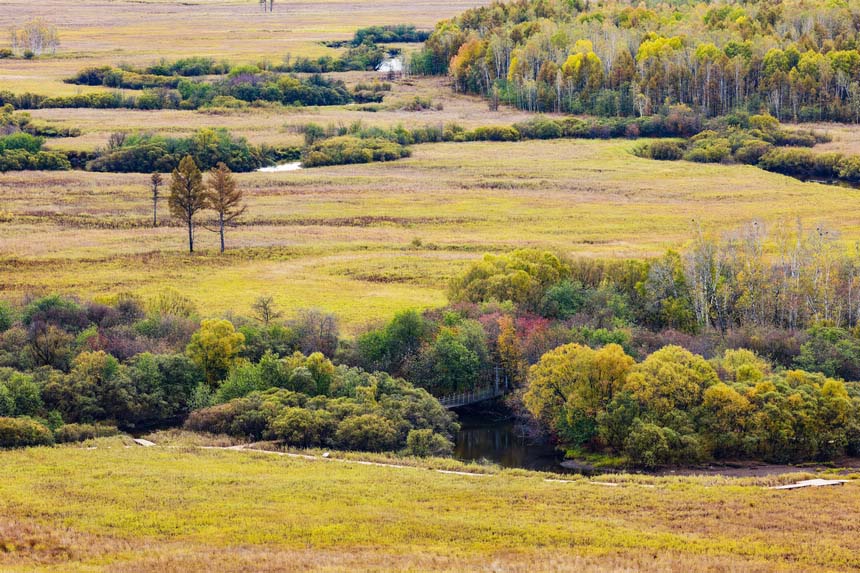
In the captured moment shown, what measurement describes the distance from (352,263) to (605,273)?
2024cm

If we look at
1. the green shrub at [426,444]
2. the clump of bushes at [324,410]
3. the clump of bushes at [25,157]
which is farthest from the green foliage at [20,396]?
the clump of bushes at [25,157]

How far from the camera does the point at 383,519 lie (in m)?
38.2

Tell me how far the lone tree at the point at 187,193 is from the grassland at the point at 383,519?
1658 inches

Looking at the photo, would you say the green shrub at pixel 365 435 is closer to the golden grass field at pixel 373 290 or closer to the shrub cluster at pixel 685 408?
the golden grass field at pixel 373 290

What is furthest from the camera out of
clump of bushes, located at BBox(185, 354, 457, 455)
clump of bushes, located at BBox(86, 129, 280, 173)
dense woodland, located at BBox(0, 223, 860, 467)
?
clump of bushes, located at BBox(86, 129, 280, 173)

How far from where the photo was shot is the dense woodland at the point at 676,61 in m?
142

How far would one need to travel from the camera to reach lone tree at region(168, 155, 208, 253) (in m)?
86.8

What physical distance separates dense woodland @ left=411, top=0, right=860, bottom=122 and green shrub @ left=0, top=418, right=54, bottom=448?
341ft

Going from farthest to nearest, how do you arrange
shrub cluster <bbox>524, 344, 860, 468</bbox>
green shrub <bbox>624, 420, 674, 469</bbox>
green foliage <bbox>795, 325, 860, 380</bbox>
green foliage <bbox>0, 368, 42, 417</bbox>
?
1. green foliage <bbox>795, 325, 860, 380</bbox>
2. green foliage <bbox>0, 368, 42, 417</bbox>
3. shrub cluster <bbox>524, 344, 860, 468</bbox>
4. green shrub <bbox>624, 420, 674, 469</bbox>

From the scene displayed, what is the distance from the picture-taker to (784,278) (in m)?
64.3

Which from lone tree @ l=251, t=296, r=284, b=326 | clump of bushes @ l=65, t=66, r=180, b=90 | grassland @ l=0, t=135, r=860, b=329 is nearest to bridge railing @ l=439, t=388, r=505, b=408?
grassland @ l=0, t=135, r=860, b=329

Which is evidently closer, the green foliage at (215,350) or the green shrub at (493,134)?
the green foliage at (215,350)

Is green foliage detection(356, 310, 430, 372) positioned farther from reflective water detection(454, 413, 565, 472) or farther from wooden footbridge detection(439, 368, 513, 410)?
reflective water detection(454, 413, 565, 472)

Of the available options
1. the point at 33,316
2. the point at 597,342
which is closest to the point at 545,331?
the point at 597,342
